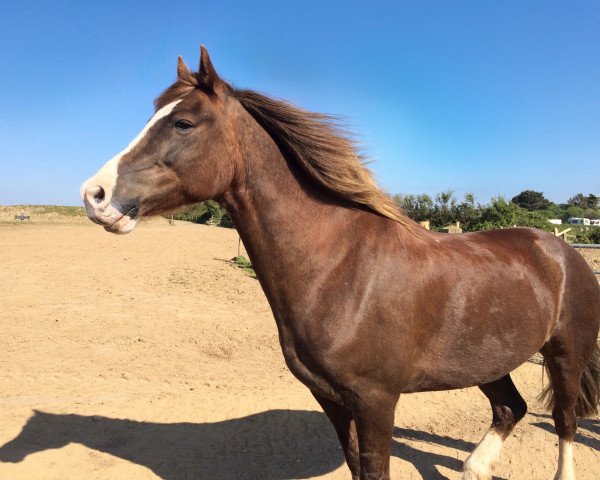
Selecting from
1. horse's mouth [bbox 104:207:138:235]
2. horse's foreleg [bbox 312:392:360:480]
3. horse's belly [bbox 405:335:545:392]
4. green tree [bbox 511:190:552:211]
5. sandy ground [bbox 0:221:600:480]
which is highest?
green tree [bbox 511:190:552:211]

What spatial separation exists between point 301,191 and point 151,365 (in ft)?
15.9

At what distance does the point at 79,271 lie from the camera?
1280 cm

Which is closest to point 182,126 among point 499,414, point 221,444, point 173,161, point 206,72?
point 173,161

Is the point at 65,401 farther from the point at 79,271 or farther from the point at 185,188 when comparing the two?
the point at 79,271

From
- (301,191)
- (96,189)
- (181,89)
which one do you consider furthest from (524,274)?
(96,189)

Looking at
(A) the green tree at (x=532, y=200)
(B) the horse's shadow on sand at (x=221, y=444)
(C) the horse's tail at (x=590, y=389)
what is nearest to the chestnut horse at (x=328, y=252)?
(B) the horse's shadow on sand at (x=221, y=444)

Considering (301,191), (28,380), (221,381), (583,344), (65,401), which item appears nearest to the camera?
(301,191)

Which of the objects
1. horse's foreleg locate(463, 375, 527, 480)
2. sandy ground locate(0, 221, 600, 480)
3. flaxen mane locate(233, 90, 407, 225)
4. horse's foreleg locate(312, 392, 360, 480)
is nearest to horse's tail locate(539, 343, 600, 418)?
horse's foreleg locate(463, 375, 527, 480)

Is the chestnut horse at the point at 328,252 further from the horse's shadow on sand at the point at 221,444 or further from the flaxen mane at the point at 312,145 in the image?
the horse's shadow on sand at the point at 221,444

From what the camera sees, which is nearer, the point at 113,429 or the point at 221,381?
the point at 113,429

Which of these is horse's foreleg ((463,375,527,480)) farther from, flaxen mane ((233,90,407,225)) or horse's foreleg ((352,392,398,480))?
flaxen mane ((233,90,407,225))

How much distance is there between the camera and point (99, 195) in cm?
198

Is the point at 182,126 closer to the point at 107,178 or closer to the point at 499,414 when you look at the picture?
the point at 107,178

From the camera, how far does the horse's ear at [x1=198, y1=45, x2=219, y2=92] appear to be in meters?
2.16
